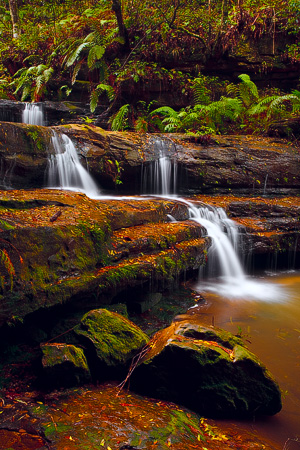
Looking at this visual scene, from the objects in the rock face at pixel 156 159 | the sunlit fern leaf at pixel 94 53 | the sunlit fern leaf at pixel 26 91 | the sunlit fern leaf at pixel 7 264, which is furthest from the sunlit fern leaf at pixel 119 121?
the sunlit fern leaf at pixel 7 264

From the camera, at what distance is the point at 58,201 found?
14.0 ft

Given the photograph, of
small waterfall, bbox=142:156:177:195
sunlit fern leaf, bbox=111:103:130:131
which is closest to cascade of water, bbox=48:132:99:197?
small waterfall, bbox=142:156:177:195

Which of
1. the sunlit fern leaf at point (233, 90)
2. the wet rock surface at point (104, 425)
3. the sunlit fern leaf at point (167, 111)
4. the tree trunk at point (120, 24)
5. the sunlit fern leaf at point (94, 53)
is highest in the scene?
the tree trunk at point (120, 24)

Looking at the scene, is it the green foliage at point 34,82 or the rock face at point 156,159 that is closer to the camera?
the rock face at point 156,159

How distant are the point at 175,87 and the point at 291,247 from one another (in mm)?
7019

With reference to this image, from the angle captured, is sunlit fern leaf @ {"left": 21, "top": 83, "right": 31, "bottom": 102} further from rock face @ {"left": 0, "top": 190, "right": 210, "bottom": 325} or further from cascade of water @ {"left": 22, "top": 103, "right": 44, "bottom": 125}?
rock face @ {"left": 0, "top": 190, "right": 210, "bottom": 325}

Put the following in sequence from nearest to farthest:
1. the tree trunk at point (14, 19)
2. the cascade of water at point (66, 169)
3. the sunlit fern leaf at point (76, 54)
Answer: the cascade of water at point (66, 169), the sunlit fern leaf at point (76, 54), the tree trunk at point (14, 19)

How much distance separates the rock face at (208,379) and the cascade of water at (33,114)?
872cm

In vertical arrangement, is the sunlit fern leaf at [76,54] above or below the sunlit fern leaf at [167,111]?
above

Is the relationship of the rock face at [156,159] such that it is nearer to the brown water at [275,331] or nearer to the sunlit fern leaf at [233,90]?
the sunlit fern leaf at [233,90]

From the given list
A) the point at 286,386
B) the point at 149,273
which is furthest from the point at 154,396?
the point at 149,273

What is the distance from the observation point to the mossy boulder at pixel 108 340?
2779 mm

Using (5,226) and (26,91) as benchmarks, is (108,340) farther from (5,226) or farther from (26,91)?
(26,91)

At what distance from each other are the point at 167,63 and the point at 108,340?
10.9 m
